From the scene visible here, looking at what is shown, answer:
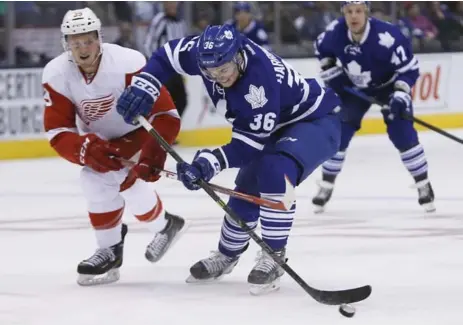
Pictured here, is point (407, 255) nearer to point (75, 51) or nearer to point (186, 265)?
point (186, 265)

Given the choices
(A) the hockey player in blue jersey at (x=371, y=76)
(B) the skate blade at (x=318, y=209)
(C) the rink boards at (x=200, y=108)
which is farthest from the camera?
(C) the rink boards at (x=200, y=108)

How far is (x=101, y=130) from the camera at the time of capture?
4.21m

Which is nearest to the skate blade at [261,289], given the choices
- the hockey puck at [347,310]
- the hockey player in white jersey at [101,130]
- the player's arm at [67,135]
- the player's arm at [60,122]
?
the hockey puck at [347,310]

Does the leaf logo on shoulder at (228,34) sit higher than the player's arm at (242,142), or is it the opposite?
the leaf logo on shoulder at (228,34)

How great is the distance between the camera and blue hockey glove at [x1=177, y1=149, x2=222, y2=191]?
376cm

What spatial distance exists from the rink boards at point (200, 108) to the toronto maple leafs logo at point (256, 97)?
3.17 meters

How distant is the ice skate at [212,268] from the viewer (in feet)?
13.6

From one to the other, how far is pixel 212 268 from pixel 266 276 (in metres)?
0.26

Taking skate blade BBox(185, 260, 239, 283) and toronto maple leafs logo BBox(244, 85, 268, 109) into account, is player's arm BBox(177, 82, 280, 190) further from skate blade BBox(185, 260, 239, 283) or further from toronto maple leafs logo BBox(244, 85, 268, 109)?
skate blade BBox(185, 260, 239, 283)

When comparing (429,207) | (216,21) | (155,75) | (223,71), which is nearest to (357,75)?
(429,207)

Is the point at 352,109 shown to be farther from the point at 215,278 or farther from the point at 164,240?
the point at 215,278

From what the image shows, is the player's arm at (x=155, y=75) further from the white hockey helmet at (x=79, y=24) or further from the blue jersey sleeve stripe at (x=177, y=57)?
the white hockey helmet at (x=79, y=24)

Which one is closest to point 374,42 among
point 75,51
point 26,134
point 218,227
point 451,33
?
point 218,227

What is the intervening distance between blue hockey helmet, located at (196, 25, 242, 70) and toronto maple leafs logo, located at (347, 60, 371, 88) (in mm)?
2266
